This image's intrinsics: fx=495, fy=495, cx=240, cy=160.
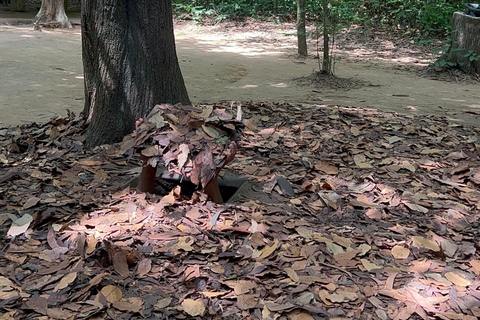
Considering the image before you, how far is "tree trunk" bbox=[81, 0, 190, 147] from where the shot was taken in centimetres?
390

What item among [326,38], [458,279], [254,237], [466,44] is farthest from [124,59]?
[466,44]

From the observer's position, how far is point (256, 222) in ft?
9.22

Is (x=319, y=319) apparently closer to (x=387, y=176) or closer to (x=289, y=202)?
(x=289, y=202)

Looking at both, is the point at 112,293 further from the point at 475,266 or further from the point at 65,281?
the point at 475,266

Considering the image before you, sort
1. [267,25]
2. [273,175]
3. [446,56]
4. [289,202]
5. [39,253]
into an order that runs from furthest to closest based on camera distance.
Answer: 1. [267,25]
2. [446,56]
3. [273,175]
4. [289,202]
5. [39,253]

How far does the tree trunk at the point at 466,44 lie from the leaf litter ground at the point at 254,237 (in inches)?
200

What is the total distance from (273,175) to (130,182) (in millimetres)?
982

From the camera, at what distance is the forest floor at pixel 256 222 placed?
2.24 metres

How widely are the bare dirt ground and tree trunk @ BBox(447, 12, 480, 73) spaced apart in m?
0.47

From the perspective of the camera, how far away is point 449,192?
11.4 ft

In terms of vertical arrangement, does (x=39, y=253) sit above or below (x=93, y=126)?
below

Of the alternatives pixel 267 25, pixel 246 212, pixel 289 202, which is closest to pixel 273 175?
pixel 289 202

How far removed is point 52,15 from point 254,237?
12.6 m

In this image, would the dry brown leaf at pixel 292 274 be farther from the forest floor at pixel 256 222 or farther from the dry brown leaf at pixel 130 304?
the dry brown leaf at pixel 130 304
